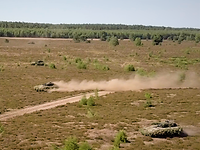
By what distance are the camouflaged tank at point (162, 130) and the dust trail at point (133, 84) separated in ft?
68.4

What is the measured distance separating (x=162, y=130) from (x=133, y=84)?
2437cm

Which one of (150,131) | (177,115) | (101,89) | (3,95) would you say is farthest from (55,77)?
(150,131)

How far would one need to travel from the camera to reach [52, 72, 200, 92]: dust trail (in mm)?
47094

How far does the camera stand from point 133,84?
162 ft

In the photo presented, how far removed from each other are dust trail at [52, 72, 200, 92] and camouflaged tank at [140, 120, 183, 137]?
2085 cm

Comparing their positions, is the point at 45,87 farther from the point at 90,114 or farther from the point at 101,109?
the point at 90,114

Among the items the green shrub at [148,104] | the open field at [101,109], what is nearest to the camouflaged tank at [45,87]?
the open field at [101,109]

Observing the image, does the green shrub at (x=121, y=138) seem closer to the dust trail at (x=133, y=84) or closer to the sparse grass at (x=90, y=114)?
the sparse grass at (x=90, y=114)

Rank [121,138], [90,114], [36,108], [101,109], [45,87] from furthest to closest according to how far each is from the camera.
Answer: [45,87] < [36,108] < [101,109] < [90,114] < [121,138]

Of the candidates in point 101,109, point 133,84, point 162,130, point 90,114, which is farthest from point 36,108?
point 133,84

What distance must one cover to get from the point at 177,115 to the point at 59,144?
15.1 m

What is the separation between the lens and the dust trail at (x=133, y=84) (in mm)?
47094

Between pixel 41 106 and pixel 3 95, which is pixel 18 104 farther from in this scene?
pixel 3 95

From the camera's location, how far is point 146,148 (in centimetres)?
2255
